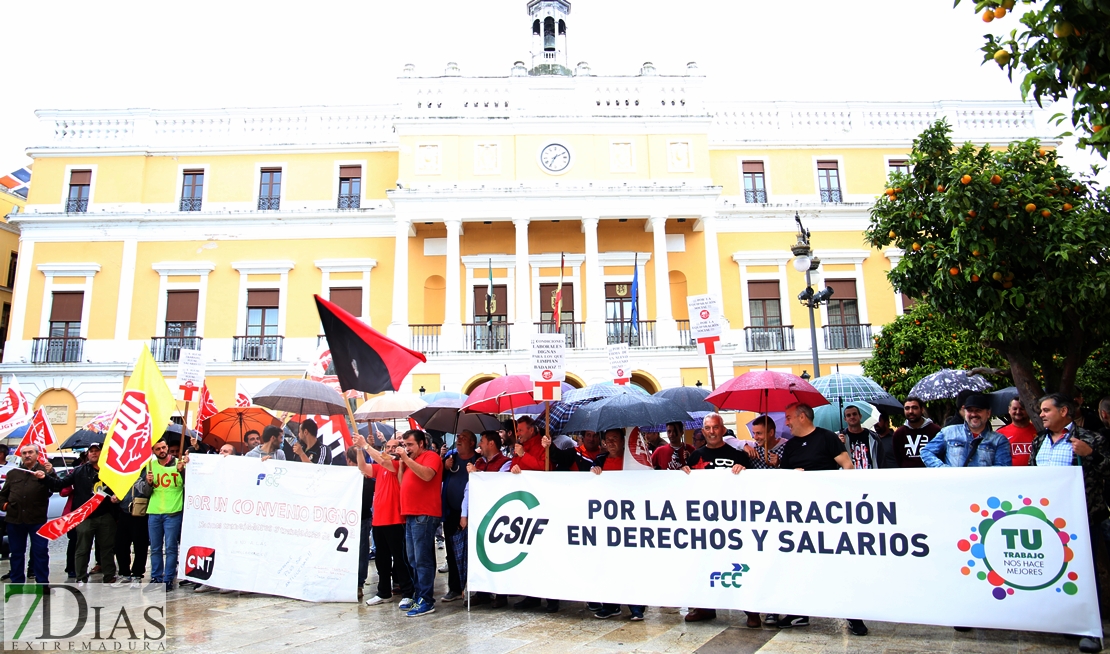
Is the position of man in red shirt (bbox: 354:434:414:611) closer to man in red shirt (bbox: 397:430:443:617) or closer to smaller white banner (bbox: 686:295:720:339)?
man in red shirt (bbox: 397:430:443:617)

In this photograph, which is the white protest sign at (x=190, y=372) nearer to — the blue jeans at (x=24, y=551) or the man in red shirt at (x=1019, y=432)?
the blue jeans at (x=24, y=551)

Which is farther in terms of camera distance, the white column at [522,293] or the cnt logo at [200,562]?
the white column at [522,293]

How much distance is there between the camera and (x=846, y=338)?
864 inches

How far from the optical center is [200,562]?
7.49 meters

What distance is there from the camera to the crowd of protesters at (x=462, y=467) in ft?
18.2

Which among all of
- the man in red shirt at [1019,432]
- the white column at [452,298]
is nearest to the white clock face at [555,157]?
the white column at [452,298]

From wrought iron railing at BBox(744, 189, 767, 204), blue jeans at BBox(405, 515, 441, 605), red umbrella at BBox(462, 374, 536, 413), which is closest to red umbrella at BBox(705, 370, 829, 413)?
red umbrella at BBox(462, 374, 536, 413)

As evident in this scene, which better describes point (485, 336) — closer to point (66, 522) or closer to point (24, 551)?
point (24, 551)

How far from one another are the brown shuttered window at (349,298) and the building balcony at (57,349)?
746cm

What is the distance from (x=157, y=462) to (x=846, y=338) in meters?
19.1

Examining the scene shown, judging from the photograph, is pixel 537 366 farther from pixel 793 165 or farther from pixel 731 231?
pixel 793 165

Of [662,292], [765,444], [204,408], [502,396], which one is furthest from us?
[662,292]

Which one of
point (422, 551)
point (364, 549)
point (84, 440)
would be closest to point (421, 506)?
point (422, 551)

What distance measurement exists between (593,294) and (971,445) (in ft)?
49.0
